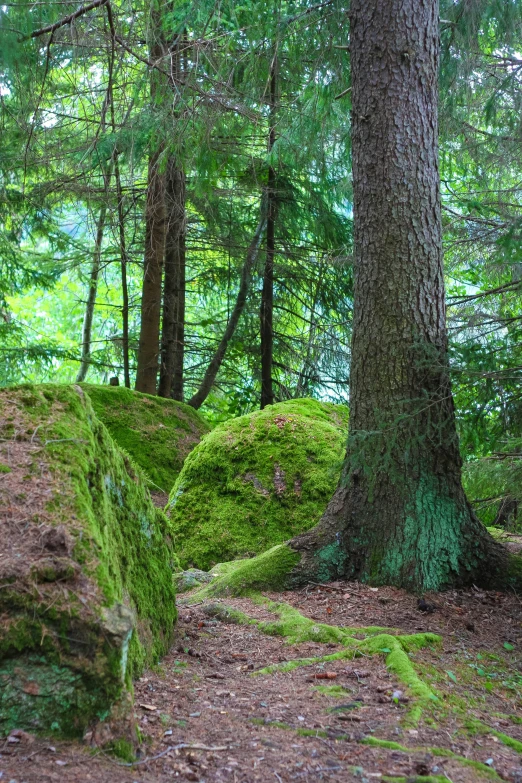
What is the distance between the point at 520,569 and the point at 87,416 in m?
3.63

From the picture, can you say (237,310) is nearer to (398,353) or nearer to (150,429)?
(150,429)

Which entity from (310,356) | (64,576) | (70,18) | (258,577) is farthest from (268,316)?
(64,576)

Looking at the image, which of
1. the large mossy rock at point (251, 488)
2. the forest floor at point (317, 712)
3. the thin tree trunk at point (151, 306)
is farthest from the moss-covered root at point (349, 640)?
the thin tree trunk at point (151, 306)

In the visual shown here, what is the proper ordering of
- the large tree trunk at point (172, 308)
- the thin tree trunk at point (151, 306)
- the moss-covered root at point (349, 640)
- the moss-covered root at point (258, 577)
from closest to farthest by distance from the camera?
the moss-covered root at point (349, 640)
the moss-covered root at point (258, 577)
the thin tree trunk at point (151, 306)
the large tree trunk at point (172, 308)

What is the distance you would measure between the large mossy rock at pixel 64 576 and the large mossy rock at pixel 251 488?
3.07 m

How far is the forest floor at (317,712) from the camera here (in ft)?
8.11

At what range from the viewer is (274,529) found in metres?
6.78

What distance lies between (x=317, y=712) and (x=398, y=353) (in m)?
2.92

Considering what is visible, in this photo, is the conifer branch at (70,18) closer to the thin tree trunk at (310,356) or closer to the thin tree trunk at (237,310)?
the thin tree trunk at (237,310)

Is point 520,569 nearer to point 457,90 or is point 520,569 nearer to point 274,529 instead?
point 274,529

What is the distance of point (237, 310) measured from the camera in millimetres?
12844

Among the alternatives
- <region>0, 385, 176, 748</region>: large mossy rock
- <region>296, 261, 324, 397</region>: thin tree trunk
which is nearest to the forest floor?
<region>0, 385, 176, 748</region>: large mossy rock

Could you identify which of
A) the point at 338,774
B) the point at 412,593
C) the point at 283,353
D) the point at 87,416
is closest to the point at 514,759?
the point at 338,774

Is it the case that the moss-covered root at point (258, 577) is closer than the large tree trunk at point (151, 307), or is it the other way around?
the moss-covered root at point (258, 577)
